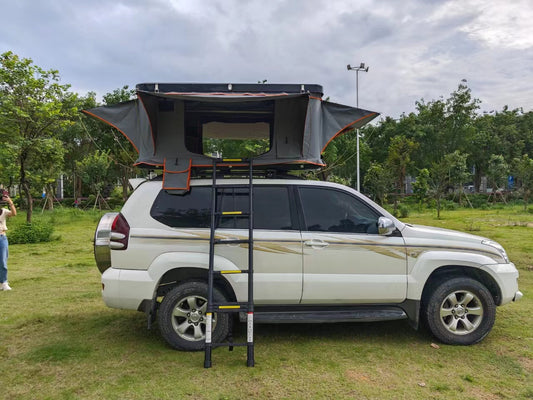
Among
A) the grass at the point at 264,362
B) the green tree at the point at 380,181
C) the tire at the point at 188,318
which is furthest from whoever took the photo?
the green tree at the point at 380,181

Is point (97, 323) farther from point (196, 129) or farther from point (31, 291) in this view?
Answer: point (196, 129)

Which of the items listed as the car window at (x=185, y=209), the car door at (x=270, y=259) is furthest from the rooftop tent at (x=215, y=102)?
the car door at (x=270, y=259)

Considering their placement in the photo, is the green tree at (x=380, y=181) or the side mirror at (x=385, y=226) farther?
the green tree at (x=380, y=181)

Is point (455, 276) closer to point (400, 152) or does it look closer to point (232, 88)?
point (232, 88)

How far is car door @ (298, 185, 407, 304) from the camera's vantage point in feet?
14.4

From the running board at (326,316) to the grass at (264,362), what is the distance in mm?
332

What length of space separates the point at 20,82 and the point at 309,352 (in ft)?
42.7

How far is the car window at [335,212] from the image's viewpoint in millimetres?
4527

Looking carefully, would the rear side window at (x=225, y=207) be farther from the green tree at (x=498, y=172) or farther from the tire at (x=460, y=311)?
the green tree at (x=498, y=172)

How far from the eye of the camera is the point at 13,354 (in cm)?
435

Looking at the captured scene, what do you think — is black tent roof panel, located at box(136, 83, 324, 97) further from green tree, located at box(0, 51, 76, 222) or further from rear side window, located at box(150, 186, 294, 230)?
green tree, located at box(0, 51, 76, 222)

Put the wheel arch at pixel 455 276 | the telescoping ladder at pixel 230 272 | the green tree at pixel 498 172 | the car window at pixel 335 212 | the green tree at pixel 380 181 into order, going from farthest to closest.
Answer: the green tree at pixel 498 172, the green tree at pixel 380 181, the wheel arch at pixel 455 276, the car window at pixel 335 212, the telescoping ladder at pixel 230 272

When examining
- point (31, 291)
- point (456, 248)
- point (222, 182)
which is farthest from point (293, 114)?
point (31, 291)

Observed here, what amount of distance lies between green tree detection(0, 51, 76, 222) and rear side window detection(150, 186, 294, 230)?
1043 cm
